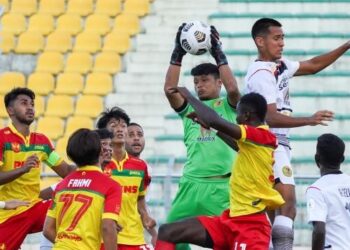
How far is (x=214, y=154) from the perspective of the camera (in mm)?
10859

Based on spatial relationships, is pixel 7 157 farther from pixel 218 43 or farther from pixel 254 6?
pixel 254 6

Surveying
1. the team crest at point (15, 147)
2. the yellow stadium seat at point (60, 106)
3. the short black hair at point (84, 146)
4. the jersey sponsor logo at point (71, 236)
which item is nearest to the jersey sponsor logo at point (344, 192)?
the short black hair at point (84, 146)

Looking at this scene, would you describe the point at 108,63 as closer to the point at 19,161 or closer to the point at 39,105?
the point at 39,105

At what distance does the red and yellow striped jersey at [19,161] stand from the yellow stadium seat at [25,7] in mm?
10083

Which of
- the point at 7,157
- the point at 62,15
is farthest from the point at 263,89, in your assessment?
the point at 62,15

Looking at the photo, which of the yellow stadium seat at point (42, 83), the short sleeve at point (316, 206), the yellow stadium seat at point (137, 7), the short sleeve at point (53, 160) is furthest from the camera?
the yellow stadium seat at point (137, 7)

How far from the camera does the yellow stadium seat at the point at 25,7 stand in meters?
21.8

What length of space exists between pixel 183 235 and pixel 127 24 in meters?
11.6

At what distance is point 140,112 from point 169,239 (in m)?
9.72

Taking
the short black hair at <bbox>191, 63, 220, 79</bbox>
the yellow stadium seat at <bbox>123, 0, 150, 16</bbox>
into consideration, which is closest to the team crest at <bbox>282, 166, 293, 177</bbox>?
the short black hair at <bbox>191, 63, 220, 79</bbox>

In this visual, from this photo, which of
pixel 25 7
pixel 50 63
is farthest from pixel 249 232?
pixel 25 7

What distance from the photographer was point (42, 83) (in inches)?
789

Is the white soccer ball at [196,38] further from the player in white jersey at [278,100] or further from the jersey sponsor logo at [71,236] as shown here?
the jersey sponsor logo at [71,236]

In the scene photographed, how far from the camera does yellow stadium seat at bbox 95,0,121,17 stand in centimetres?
2123
